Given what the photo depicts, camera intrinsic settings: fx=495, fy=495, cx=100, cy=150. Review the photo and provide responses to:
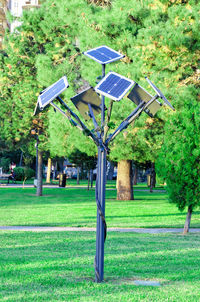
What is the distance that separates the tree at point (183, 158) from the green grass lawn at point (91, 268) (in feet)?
6.18

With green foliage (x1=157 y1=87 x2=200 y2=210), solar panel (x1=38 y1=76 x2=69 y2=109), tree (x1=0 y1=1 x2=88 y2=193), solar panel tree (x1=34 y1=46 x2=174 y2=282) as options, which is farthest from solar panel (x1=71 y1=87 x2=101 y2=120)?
tree (x1=0 y1=1 x2=88 y2=193)

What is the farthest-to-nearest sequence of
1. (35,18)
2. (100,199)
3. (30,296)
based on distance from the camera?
(35,18) < (100,199) < (30,296)

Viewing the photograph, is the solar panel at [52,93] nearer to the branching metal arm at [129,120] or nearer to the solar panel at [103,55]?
the solar panel at [103,55]

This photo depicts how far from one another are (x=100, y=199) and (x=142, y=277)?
49.2 inches

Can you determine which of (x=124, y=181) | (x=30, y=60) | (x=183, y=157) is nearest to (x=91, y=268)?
(x=183, y=157)

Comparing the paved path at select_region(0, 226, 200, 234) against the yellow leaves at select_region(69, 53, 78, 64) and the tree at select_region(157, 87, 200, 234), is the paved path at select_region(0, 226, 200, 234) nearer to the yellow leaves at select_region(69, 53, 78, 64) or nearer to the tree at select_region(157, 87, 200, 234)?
the tree at select_region(157, 87, 200, 234)

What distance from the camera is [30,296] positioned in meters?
5.51

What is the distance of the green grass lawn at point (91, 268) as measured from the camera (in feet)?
18.7

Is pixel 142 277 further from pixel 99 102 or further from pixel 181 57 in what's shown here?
pixel 181 57

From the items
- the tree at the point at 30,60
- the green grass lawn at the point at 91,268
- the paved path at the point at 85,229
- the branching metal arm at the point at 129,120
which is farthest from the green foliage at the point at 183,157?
the tree at the point at 30,60

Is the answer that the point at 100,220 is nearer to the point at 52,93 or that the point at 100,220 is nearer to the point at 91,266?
the point at 91,266

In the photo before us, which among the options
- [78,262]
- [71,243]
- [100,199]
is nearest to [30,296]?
[100,199]

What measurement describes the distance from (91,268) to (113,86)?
2756mm

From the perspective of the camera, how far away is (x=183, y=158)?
43.4 feet
